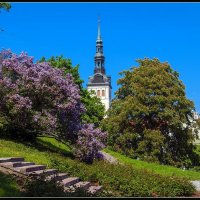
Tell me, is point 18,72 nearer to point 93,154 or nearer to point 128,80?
point 93,154

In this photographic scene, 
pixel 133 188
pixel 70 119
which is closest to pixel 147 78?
pixel 70 119

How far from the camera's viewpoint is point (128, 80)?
40750mm

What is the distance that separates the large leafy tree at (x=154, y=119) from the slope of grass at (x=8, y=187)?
24914 mm

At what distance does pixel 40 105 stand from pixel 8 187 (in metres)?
13.5

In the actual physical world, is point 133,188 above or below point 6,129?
below

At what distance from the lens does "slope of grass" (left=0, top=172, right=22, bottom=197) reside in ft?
33.3

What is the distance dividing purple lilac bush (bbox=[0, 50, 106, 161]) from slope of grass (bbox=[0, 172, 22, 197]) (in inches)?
428

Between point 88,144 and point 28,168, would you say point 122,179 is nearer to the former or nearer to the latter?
point 28,168

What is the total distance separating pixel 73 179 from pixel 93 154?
7.15 meters

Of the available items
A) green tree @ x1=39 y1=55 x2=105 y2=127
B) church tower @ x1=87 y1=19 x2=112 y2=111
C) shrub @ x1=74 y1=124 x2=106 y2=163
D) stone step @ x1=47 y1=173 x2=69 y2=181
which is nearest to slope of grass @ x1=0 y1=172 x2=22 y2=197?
stone step @ x1=47 y1=173 x2=69 y2=181

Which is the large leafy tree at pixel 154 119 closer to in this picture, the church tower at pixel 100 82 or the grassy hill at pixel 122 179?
the grassy hill at pixel 122 179

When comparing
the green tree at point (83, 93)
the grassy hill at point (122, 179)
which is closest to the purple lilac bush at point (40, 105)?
the grassy hill at point (122, 179)

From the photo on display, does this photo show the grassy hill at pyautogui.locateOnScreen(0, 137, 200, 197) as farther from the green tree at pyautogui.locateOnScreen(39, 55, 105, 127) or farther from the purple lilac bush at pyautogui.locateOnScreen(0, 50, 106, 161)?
the green tree at pyautogui.locateOnScreen(39, 55, 105, 127)

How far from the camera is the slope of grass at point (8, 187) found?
33.3 ft
